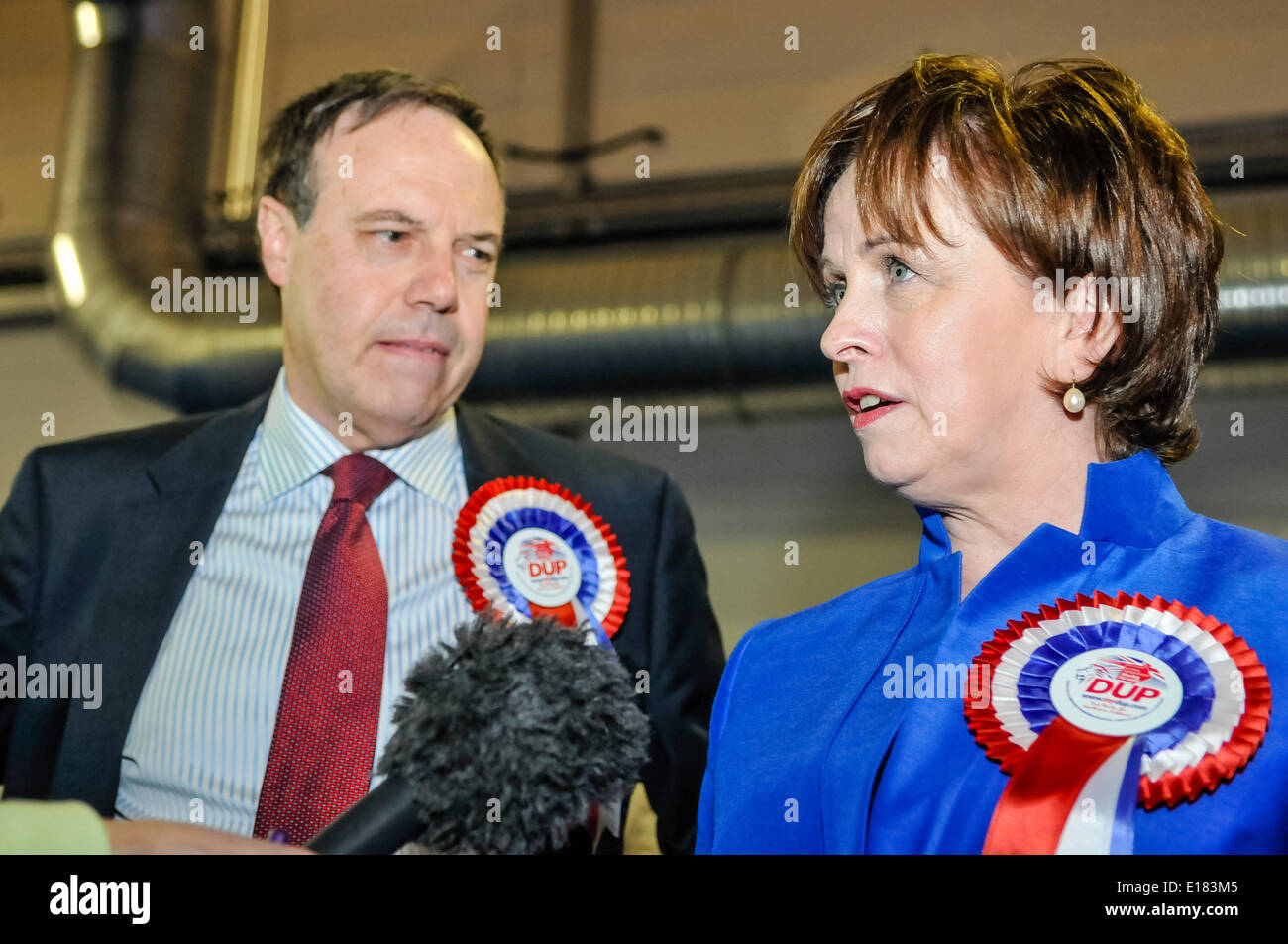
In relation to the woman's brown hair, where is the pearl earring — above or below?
below

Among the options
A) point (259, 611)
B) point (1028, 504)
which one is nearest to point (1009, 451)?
point (1028, 504)

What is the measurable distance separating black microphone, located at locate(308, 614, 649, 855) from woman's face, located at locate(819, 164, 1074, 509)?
1.07 feet

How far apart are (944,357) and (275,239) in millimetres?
988

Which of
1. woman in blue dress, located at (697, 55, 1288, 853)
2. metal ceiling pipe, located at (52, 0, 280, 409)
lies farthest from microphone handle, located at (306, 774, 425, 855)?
metal ceiling pipe, located at (52, 0, 280, 409)

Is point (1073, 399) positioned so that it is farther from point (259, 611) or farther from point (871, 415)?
point (259, 611)

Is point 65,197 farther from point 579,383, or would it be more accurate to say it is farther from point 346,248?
point 346,248

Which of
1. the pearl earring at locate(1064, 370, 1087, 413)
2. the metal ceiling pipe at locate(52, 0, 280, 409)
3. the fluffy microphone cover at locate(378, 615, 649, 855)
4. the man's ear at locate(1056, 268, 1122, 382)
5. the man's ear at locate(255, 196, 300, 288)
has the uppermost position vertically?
the metal ceiling pipe at locate(52, 0, 280, 409)

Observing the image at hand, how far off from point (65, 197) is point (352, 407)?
2068mm

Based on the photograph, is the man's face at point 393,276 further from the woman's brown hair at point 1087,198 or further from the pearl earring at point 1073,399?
the pearl earring at point 1073,399

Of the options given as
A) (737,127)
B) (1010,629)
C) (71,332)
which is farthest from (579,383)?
(1010,629)

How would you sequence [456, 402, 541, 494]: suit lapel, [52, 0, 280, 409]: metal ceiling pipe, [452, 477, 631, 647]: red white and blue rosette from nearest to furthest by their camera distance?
[452, 477, 631, 647]: red white and blue rosette → [456, 402, 541, 494]: suit lapel → [52, 0, 280, 409]: metal ceiling pipe

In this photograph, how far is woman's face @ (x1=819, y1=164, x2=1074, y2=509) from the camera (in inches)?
40.8

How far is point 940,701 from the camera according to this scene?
1.02 m

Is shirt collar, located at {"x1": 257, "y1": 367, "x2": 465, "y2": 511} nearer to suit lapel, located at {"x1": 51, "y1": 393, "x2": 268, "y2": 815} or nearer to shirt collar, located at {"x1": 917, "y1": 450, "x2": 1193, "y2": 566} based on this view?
suit lapel, located at {"x1": 51, "y1": 393, "x2": 268, "y2": 815}
